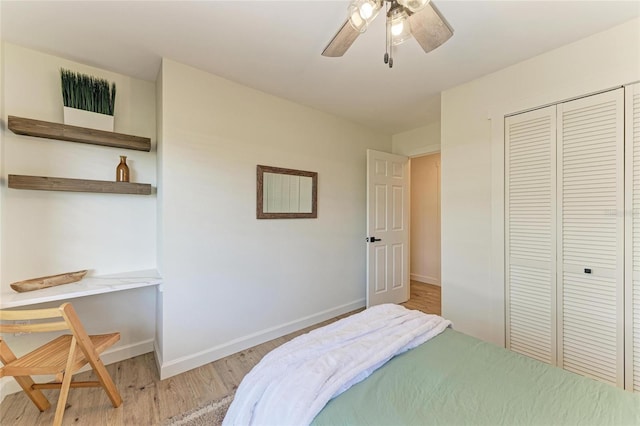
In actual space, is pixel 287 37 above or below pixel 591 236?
above

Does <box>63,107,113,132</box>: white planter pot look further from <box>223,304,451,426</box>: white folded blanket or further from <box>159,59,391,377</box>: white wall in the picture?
<box>223,304,451,426</box>: white folded blanket

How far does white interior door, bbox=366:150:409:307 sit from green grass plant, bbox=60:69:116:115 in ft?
8.58

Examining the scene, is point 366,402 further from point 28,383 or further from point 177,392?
point 28,383

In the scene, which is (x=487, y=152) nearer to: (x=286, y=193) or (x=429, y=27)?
(x=429, y=27)

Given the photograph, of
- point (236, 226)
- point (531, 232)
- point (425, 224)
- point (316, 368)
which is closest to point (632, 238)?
point (531, 232)

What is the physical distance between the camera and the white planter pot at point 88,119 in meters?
1.93

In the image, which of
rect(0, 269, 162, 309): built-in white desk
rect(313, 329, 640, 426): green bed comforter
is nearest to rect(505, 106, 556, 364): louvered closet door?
rect(313, 329, 640, 426): green bed comforter

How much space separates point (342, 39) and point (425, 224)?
4061mm

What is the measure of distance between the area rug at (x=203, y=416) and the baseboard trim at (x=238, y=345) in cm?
48

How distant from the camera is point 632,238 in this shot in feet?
5.30

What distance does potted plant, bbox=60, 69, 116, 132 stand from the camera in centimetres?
194

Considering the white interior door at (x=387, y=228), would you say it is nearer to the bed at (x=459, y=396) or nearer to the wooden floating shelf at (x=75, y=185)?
the bed at (x=459, y=396)

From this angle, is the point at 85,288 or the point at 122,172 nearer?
the point at 85,288

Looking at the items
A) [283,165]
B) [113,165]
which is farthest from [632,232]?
[113,165]
